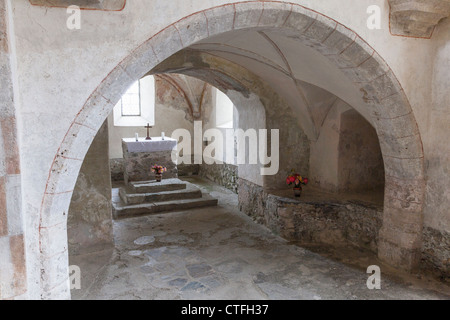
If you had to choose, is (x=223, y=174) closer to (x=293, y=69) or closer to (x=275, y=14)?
(x=293, y=69)

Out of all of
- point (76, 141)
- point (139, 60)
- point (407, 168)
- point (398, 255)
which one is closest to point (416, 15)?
point (407, 168)

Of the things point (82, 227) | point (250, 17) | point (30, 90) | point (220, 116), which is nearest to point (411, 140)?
point (250, 17)

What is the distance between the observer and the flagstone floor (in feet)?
14.3

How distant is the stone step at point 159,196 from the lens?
800 centimetres

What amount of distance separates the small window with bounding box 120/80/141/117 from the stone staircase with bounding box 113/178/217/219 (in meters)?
3.91

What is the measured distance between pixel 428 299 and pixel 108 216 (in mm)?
4645

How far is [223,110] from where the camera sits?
11047 mm

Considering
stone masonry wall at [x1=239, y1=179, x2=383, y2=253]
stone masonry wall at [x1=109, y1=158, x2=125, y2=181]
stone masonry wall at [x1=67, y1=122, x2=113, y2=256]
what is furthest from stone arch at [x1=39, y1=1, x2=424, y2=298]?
stone masonry wall at [x1=109, y1=158, x2=125, y2=181]

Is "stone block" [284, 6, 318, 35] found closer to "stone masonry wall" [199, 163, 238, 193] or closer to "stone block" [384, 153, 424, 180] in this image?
"stone block" [384, 153, 424, 180]

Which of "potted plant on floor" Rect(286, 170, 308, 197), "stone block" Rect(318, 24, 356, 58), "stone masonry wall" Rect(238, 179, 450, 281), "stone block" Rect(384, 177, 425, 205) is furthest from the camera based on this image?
"potted plant on floor" Rect(286, 170, 308, 197)

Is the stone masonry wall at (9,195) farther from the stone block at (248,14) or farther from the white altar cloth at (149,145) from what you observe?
the white altar cloth at (149,145)

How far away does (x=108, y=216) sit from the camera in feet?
18.7

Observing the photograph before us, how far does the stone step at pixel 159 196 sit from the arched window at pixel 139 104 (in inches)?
153

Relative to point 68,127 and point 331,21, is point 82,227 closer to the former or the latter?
point 68,127
